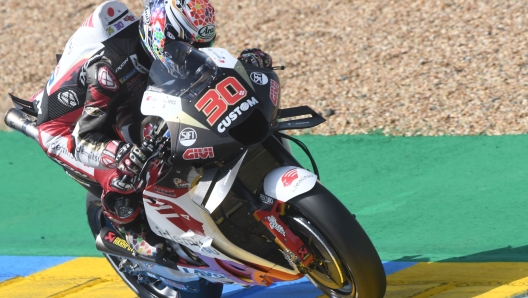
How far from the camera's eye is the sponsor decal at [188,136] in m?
3.68

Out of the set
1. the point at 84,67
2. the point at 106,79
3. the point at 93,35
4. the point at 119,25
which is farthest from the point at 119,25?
the point at 106,79

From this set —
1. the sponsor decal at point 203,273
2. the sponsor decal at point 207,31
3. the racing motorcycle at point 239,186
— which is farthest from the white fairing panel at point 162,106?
the sponsor decal at point 203,273

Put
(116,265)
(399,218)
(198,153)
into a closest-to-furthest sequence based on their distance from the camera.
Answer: (198,153) → (116,265) → (399,218)

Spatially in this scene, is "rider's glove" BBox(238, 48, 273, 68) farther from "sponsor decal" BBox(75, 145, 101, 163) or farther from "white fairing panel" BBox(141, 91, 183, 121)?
"sponsor decal" BBox(75, 145, 101, 163)

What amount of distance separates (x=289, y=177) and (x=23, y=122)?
6.91 ft

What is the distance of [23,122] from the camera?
5.00m

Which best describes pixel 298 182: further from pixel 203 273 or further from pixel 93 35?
pixel 93 35

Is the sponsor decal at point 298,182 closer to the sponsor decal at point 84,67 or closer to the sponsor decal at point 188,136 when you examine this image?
the sponsor decal at point 188,136

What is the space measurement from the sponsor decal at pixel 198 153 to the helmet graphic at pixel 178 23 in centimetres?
51

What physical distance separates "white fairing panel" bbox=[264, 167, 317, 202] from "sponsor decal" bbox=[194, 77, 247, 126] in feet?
1.32

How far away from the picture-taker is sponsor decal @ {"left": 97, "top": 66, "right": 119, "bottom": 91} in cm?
412

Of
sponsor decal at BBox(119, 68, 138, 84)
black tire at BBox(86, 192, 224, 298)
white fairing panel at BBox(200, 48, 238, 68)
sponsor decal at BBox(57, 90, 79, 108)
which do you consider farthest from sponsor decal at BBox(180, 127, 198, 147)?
black tire at BBox(86, 192, 224, 298)

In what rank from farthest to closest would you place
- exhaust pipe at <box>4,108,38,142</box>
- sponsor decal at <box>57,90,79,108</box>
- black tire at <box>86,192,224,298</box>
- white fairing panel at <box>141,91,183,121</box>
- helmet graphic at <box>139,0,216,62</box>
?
black tire at <box>86,192,224,298</box>, exhaust pipe at <box>4,108,38,142</box>, sponsor decal at <box>57,90,79,108</box>, helmet graphic at <box>139,0,216,62</box>, white fairing panel at <box>141,91,183,121</box>

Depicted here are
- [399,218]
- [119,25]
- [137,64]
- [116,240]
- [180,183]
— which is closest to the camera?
[180,183]
